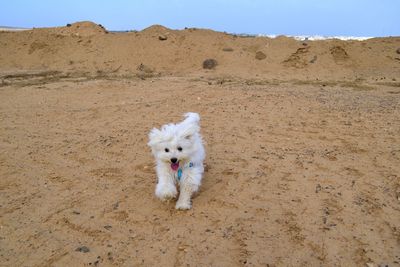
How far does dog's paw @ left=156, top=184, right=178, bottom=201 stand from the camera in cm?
447

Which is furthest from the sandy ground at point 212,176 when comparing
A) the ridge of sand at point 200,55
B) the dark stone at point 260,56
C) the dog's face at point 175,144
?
the dark stone at point 260,56

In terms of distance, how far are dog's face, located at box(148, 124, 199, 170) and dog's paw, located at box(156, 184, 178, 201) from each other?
223 mm

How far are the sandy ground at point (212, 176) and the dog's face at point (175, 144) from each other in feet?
1.86

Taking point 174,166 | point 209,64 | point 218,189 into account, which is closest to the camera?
point 174,166

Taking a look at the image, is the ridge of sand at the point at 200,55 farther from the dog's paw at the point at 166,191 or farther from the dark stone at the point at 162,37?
the dog's paw at the point at 166,191

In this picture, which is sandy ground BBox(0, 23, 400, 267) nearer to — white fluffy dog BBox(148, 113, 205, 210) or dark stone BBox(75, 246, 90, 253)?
dark stone BBox(75, 246, 90, 253)

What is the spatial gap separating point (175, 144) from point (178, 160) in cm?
20

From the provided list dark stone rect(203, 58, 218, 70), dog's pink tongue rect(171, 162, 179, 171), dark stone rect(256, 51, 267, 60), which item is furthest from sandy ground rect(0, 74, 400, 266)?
dark stone rect(256, 51, 267, 60)

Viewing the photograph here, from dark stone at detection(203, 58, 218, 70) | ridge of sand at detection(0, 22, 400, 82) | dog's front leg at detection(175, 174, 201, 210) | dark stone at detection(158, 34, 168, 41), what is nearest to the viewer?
dog's front leg at detection(175, 174, 201, 210)

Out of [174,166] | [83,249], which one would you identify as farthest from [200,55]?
[83,249]

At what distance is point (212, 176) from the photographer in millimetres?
5297

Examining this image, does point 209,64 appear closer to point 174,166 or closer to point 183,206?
point 174,166

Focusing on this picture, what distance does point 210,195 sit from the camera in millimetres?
4734

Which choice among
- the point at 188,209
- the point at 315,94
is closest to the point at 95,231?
the point at 188,209
